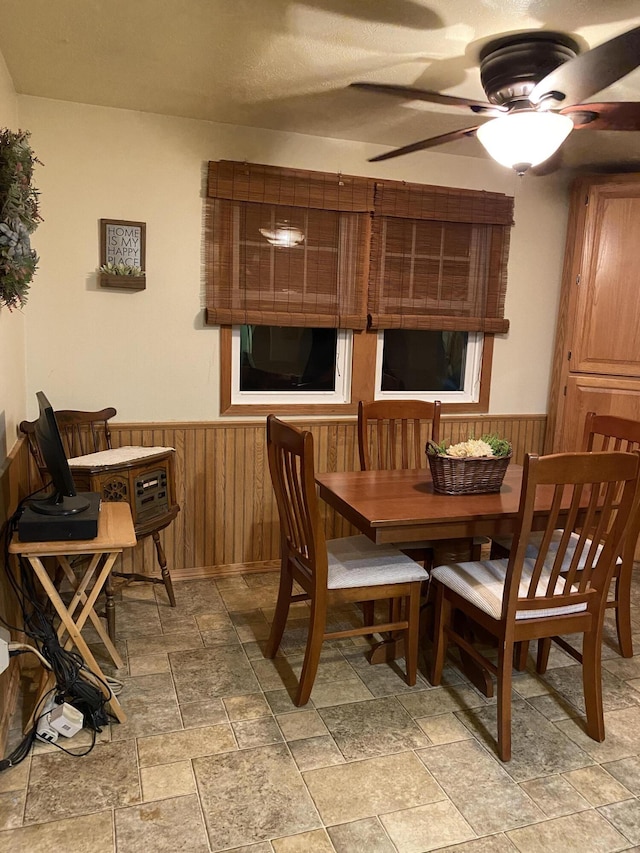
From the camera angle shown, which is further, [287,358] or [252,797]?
[287,358]

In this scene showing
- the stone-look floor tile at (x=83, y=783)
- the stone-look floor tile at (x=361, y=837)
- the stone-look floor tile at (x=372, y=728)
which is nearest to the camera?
the stone-look floor tile at (x=361, y=837)

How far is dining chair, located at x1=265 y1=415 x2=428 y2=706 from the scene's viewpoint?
2.22 m

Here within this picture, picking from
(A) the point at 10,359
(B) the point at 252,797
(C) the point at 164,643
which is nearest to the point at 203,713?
(B) the point at 252,797

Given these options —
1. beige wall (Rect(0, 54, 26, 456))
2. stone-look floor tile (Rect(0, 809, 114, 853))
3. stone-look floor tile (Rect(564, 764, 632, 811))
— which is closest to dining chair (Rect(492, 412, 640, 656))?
stone-look floor tile (Rect(564, 764, 632, 811))

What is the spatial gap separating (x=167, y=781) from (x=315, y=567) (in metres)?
0.81

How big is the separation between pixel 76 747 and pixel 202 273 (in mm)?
2261

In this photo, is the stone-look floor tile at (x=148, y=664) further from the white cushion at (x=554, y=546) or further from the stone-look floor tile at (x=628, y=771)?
the stone-look floor tile at (x=628, y=771)

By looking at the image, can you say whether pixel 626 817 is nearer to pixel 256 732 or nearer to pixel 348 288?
pixel 256 732

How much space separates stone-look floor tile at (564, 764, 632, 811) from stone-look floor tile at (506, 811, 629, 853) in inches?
3.3

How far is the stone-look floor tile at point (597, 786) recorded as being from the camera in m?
1.95

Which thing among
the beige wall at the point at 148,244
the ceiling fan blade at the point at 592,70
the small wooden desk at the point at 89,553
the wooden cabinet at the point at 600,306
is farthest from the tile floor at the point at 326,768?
the ceiling fan blade at the point at 592,70

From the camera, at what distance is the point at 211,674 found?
2.57 m

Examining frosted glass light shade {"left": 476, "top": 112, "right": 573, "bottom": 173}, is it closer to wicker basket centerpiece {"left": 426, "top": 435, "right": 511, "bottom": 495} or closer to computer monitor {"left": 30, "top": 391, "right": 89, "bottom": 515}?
wicker basket centerpiece {"left": 426, "top": 435, "right": 511, "bottom": 495}

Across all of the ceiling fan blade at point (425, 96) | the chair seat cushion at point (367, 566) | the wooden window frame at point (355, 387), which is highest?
the ceiling fan blade at point (425, 96)
